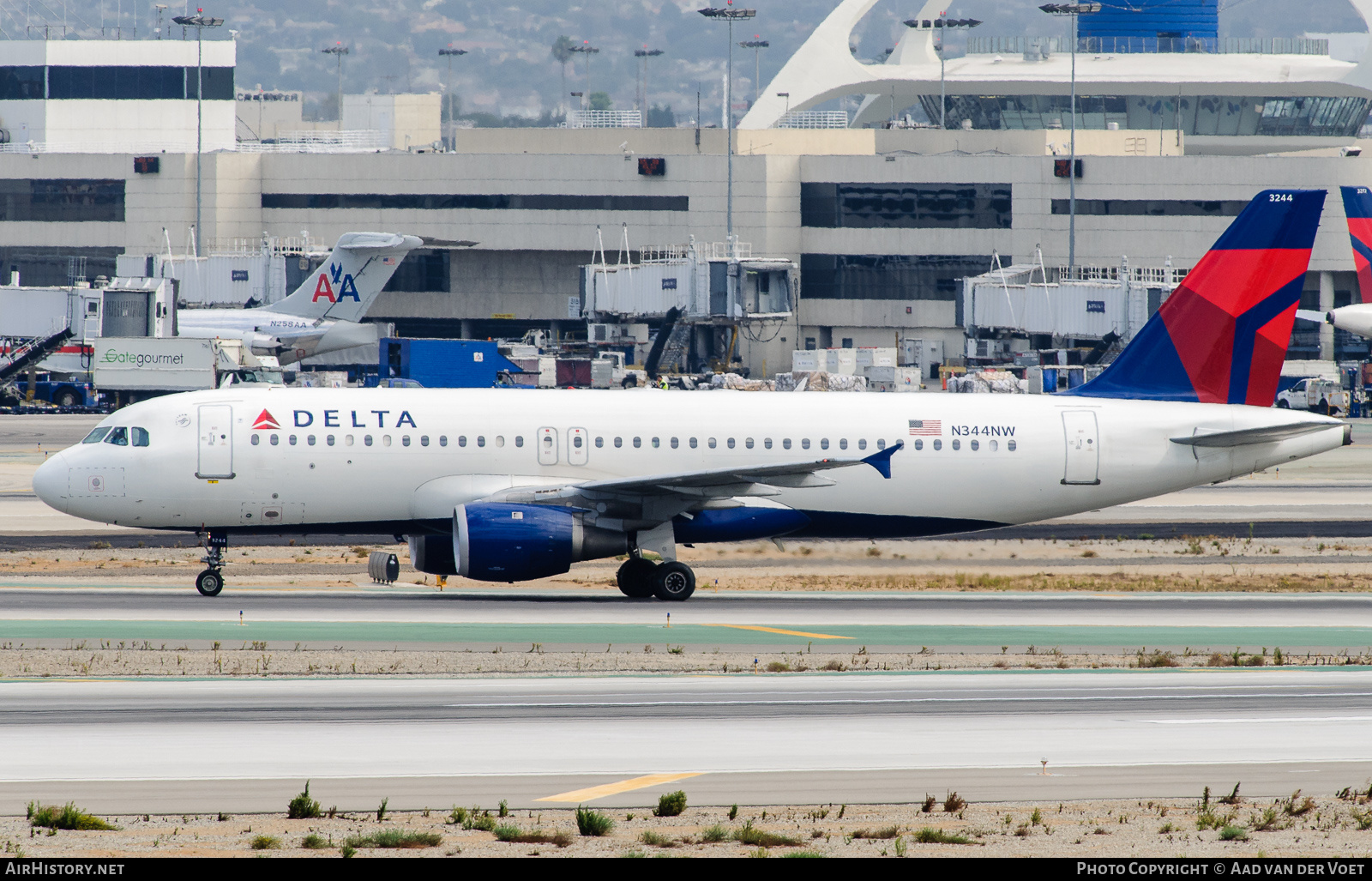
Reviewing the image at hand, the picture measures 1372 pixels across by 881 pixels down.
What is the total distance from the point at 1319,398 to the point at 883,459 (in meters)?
64.3

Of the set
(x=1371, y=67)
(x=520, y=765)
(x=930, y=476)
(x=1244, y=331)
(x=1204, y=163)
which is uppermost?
(x=1371, y=67)

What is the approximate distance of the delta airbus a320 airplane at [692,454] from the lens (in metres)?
33.0

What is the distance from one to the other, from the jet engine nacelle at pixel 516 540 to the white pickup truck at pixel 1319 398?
66689 mm

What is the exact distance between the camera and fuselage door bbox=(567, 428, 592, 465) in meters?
34.2

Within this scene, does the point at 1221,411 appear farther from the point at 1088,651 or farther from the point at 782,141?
the point at 782,141

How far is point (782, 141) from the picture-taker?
416 ft

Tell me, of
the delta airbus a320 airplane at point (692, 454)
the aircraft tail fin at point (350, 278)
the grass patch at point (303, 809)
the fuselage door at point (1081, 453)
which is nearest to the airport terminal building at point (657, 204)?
the aircraft tail fin at point (350, 278)

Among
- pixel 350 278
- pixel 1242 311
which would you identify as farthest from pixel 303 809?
pixel 350 278

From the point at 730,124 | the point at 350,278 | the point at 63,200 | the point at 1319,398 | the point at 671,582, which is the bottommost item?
the point at 671,582

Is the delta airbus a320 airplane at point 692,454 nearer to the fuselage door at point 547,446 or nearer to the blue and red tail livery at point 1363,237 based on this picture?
the fuselage door at point 547,446

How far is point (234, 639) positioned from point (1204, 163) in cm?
9707

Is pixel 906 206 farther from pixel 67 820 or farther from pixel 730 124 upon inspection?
pixel 67 820

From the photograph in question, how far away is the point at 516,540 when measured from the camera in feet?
105

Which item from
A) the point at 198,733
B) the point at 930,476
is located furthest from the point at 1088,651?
the point at 198,733
